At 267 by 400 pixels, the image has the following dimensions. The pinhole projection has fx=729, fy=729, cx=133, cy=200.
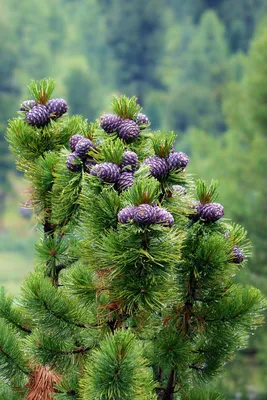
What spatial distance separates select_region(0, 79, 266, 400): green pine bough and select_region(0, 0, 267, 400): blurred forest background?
9528mm

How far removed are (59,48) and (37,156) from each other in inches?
2413

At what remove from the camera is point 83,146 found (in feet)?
8.18

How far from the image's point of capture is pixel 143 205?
220cm

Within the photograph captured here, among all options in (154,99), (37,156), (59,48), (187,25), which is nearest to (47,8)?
(59,48)

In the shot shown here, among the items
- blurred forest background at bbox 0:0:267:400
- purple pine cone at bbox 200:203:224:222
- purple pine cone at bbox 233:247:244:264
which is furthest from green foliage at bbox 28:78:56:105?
blurred forest background at bbox 0:0:267:400

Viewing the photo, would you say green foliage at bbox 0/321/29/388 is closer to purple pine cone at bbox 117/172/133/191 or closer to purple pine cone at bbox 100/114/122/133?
purple pine cone at bbox 117/172/133/191

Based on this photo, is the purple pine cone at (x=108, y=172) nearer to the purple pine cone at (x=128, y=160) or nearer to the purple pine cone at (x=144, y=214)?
the purple pine cone at (x=128, y=160)

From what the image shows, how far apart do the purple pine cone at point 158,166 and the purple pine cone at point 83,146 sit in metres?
0.20

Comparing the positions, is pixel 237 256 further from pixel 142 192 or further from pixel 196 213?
Result: pixel 142 192

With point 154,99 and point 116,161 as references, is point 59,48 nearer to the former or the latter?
point 154,99

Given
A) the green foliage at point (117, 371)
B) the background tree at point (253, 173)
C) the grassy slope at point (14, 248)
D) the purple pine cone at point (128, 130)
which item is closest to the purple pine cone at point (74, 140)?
the purple pine cone at point (128, 130)

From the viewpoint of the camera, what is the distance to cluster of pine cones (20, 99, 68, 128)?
9.13 ft

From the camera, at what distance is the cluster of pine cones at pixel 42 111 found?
2.78 meters

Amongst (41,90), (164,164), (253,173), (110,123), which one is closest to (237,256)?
(164,164)
